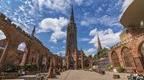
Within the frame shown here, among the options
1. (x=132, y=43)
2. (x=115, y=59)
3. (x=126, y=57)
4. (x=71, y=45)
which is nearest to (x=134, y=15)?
(x=132, y=43)

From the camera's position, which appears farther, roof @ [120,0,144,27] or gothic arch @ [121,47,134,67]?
gothic arch @ [121,47,134,67]

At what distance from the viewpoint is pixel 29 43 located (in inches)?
1278

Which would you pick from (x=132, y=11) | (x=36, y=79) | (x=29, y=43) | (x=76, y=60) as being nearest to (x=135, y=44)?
(x=132, y=11)

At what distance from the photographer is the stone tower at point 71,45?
98863 mm

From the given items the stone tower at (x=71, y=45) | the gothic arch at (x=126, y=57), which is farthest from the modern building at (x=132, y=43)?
the stone tower at (x=71, y=45)

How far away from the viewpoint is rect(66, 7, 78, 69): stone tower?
9886cm

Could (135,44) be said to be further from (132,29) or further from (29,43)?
(29,43)

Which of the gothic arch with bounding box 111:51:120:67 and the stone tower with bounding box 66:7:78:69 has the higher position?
the stone tower with bounding box 66:7:78:69

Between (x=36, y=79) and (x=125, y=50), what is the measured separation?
2443 cm

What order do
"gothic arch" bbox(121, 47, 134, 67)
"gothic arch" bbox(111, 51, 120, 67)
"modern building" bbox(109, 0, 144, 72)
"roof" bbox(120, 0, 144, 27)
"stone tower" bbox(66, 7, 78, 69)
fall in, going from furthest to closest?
"stone tower" bbox(66, 7, 78, 69) < "gothic arch" bbox(111, 51, 120, 67) < "gothic arch" bbox(121, 47, 134, 67) < "roof" bbox(120, 0, 144, 27) < "modern building" bbox(109, 0, 144, 72)

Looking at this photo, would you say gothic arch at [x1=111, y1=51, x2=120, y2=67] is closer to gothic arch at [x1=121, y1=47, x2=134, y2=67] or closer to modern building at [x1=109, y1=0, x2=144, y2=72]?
modern building at [x1=109, y1=0, x2=144, y2=72]

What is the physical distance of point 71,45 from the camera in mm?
115188

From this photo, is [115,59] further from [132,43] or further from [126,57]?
[132,43]

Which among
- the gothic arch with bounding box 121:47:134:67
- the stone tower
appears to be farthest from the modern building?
the stone tower
